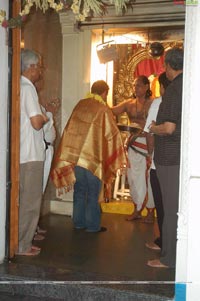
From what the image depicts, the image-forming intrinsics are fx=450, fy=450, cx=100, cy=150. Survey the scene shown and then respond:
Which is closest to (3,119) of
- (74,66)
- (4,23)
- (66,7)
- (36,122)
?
(36,122)

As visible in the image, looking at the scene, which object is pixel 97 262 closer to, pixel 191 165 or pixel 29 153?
pixel 29 153

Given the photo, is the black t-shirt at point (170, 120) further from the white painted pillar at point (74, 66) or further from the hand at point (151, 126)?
the white painted pillar at point (74, 66)

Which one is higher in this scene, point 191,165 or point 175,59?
point 175,59

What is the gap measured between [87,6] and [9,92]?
3.37ft

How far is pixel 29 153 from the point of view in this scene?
159 inches

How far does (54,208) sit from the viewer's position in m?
6.02

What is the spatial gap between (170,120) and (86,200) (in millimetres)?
1958

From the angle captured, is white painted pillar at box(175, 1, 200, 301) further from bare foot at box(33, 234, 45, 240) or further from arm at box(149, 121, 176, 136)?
bare foot at box(33, 234, 45, 240)

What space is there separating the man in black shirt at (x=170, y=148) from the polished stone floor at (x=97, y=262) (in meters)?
0.26

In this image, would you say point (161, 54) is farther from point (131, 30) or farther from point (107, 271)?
point (107, 271)

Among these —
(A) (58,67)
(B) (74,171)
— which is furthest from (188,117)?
(A) (58,67)

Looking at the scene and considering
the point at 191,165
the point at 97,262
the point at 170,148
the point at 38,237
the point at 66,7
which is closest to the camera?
the point at 191,165

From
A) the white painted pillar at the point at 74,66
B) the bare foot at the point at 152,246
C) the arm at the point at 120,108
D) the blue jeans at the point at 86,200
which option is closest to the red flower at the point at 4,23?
the blue jeans at the point at 86,200

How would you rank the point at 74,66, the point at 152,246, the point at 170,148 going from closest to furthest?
the point at 170,148
the point at 152,246
the point at 74,66
